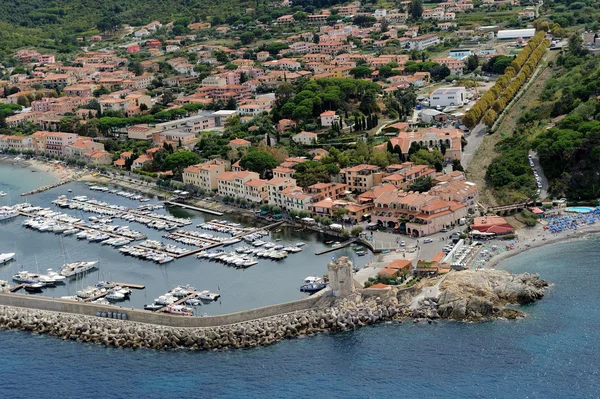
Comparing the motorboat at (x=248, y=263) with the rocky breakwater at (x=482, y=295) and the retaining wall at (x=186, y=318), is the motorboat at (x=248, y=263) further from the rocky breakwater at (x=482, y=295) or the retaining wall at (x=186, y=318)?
the rocky breakwater at (x=482, y=295)

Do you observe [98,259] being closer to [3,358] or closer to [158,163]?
[3,358]

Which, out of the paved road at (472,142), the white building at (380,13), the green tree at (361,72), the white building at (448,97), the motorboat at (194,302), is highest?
the white building at (380,13)

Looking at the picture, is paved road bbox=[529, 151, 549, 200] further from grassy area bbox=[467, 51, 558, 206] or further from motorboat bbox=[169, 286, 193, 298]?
motorboat bbox=[169, 286, 193, 298]

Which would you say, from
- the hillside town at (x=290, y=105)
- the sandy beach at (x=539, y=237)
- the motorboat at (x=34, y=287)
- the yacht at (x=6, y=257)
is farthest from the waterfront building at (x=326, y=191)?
the yacht at (x=6, y=257)

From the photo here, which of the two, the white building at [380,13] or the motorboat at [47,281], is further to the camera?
the white building at [380,13]

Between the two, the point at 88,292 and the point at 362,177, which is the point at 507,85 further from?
the point at 88,292

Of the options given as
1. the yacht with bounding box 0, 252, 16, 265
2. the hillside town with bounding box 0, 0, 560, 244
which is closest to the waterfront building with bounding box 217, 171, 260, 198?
the hillside town with bounding box 0, 0, 560, 244
